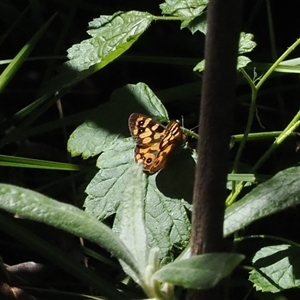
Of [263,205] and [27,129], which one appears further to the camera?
[27,129]

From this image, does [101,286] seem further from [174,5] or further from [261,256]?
[174,5]

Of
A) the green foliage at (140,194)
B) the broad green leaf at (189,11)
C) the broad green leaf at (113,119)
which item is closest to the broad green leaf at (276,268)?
the green foliage at (140,194)

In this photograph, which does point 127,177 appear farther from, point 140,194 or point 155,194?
point 140,194

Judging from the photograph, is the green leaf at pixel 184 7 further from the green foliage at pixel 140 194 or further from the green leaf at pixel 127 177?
the green leaf at pixel 127 177

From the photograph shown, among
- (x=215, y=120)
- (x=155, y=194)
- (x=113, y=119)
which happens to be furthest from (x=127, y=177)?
(x=215, y=120)

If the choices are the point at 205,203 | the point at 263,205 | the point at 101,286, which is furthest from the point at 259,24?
the point at 205,203

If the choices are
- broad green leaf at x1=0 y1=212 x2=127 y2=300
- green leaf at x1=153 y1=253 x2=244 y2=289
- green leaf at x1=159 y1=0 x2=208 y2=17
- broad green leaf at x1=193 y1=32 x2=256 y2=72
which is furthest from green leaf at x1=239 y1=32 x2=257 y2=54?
green leaf at x1=153 y1=253 x2=244 y2=289
